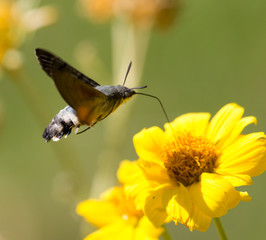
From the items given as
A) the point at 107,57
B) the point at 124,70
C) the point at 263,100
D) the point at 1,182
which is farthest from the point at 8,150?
the point at 124,70

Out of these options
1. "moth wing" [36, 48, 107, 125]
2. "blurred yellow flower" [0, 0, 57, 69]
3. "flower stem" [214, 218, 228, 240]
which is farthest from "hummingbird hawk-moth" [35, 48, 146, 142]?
"blurred yellow flower" [0, 0, 57, 69]

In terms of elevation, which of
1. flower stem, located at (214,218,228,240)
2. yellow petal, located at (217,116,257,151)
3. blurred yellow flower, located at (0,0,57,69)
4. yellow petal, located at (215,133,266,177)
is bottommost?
flower stem, located at (214,218,228,240)

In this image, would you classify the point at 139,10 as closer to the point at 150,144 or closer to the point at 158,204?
the point at 150,144

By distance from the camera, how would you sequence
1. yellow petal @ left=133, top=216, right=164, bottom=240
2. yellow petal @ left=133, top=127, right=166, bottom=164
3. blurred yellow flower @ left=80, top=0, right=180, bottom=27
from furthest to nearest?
blurred yellow flower @ left=80, top=0, right=180, bottom=27, yellow petal @ left=133, top=127, right=166, bottom=164, yellow petal @ left=133, top=216, right=164, bottom=240

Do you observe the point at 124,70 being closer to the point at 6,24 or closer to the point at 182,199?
the point at 6,24

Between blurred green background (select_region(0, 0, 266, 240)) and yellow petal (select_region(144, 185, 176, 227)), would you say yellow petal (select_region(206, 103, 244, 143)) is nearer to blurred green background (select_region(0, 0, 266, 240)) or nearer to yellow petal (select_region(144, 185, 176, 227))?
yellow petal (select_region(144, 185, 176, 227))

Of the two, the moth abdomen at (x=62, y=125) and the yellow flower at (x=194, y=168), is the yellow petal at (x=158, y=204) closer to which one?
the yellow flower at (x=194, y=168)

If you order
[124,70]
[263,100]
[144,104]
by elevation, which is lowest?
[263,100]
